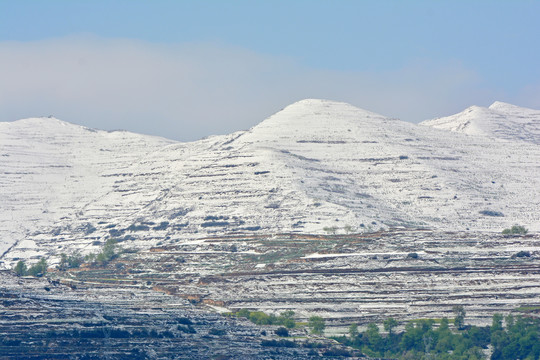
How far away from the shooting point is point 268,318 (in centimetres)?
10262

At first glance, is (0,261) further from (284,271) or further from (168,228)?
(284,271)

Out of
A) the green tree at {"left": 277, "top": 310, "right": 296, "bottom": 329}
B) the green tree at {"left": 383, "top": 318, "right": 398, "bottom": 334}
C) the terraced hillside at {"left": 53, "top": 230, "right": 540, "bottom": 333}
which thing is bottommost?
the green tree at {"left": 383, "top": 318, "right": 398, "bottom": 334}

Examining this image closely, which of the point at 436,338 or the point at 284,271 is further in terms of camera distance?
the point at 284,271

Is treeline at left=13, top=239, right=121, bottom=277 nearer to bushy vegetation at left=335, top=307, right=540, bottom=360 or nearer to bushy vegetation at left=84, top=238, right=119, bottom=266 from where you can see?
bushy vegetation at left=84, top=238, right=119, bottom=266

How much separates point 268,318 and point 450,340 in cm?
1360

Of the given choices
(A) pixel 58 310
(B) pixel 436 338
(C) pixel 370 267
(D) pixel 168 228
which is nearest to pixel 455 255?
(C) pixel 370 267

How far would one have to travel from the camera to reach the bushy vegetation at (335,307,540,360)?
336 ft

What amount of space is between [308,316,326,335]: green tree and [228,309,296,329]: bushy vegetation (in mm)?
1429

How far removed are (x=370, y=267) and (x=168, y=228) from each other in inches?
3014

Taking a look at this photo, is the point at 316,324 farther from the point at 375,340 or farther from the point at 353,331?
the point at 375,340

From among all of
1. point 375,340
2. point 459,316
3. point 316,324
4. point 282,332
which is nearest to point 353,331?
point 375,340

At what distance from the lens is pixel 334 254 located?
5054 inches

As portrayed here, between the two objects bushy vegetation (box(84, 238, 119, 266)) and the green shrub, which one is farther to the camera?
bushy vegetation (box(84, 238, 119, 266))

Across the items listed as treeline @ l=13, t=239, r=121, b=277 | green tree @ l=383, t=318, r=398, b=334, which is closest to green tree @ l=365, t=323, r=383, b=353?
green tree @ l=383, t=318, r=398, b=334
